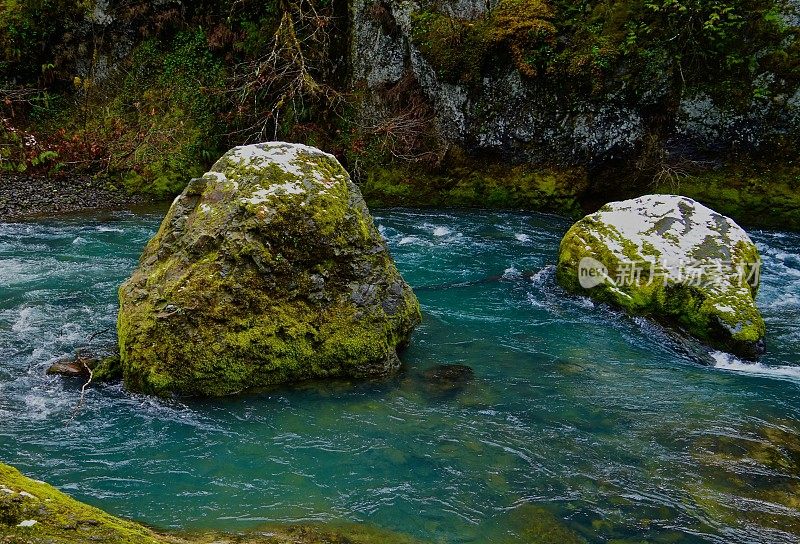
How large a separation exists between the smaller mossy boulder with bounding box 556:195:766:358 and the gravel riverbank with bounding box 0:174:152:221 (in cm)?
1046

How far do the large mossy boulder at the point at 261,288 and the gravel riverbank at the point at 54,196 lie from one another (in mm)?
8156

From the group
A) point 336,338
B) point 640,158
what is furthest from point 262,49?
point 336,338

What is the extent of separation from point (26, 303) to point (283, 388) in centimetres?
413

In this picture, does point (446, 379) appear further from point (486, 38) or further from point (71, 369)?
point (486, 38)

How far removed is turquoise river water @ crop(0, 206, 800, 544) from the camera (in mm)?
4254

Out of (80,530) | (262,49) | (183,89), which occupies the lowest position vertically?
(80,530)

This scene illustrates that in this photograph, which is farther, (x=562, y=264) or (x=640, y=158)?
(x=640, y=158)

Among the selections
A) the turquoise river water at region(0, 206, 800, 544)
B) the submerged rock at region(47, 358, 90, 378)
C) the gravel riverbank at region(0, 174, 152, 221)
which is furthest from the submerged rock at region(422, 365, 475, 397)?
the gravel riverbank at region(0, 174, 152, 221)

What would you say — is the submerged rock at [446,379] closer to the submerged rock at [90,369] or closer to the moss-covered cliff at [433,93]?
the submerged rock at [90,369]

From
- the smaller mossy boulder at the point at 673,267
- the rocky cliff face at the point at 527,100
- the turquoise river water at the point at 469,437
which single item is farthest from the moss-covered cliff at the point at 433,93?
the turquoise river water at the point at 469,437

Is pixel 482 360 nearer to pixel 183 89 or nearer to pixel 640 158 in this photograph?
pixel 640 158

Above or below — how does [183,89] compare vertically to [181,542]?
above

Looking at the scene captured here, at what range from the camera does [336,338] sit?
605cm

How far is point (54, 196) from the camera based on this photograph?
44.9ft
